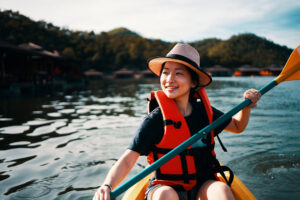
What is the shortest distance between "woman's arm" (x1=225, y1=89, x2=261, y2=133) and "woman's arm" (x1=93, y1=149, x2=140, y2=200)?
909 mm

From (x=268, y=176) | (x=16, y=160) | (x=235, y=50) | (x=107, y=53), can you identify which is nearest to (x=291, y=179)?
(x=268, y=176)

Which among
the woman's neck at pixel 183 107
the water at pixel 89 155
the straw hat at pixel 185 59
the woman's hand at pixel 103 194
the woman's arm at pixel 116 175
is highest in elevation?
the straw hat at pixel 185 59

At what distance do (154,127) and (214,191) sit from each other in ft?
1.96

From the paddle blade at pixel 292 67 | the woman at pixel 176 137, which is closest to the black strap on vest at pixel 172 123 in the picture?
the woman at pixel 176 137

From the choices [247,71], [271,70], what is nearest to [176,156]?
[247,71]

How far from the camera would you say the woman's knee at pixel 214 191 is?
1.45m

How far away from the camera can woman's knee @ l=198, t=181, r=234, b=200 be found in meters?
1.45

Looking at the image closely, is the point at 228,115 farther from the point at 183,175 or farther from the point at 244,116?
the point at 183,175

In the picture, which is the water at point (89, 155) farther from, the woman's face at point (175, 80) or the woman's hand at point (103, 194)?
the woman's face at point (175, 80)

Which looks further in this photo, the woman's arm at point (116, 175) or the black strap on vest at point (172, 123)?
the black strap on vest at point (172, 123)

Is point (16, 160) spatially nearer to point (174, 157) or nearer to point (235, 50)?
point (174, 157)

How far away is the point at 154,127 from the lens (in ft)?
5.59

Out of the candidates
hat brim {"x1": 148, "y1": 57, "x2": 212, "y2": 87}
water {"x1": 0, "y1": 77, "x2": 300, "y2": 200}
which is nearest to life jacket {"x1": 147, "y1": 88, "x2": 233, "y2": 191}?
hat brim {"x1": 148, "y1": 57, "x2": 212, "y2": 87}

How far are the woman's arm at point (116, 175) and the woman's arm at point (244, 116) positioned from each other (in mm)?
909
